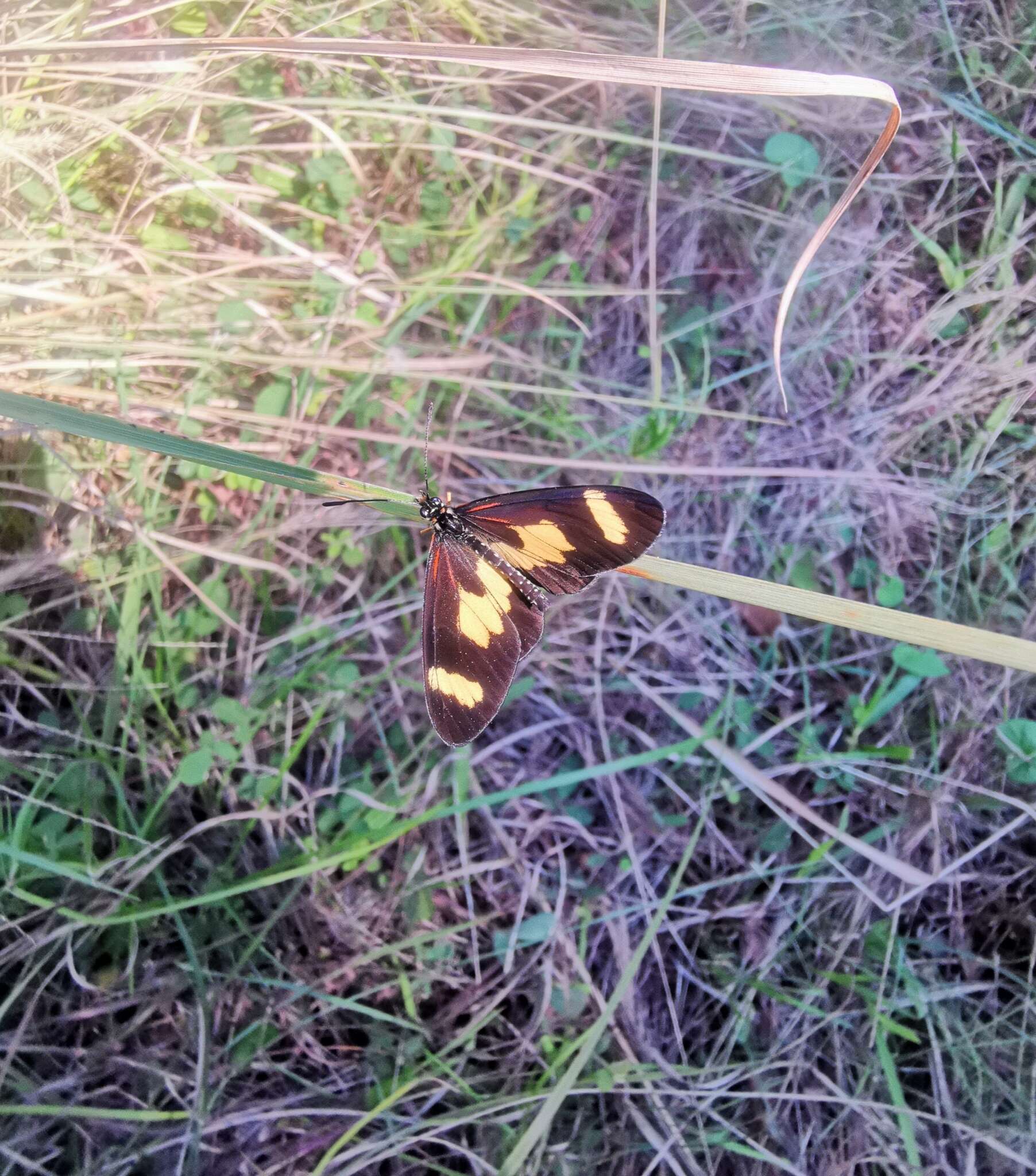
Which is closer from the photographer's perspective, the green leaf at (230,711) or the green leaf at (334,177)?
the green leaf at (230,711)

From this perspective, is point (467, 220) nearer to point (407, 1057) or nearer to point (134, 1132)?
point (407, 1057)

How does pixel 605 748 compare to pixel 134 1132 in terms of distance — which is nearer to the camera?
pixel 134 1132

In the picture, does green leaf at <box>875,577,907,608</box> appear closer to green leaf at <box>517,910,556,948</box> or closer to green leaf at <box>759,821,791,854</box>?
green leaf at <box>759,821,791,854</box>

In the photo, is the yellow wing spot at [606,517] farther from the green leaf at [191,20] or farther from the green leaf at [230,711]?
the green leaf at [191,20]

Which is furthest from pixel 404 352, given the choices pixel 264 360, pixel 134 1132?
pixel 134 1132

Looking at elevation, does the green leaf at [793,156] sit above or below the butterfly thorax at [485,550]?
above

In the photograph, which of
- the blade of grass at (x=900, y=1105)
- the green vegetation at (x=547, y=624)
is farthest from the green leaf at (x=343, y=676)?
the blade of grass at (x=900, y=1105)

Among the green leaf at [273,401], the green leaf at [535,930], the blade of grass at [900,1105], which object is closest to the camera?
the blade of grass at [900,1105]

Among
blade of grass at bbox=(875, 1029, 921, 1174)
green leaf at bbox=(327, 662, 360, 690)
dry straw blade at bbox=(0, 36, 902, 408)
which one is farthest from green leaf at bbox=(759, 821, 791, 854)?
dry straw blade at bbox=(0, 36, 902, 408)
